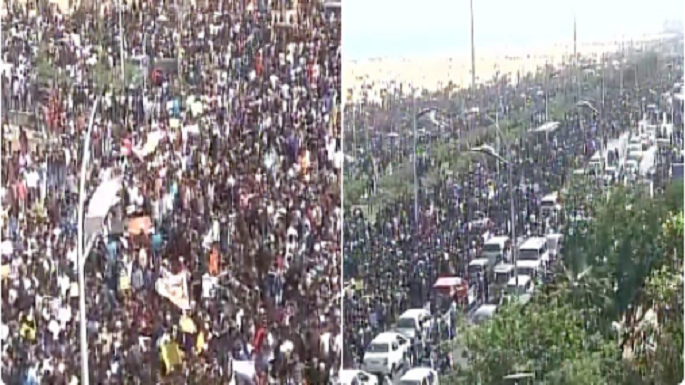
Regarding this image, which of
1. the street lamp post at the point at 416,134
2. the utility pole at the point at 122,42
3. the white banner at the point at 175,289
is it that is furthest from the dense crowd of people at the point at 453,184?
the utility pole at the point at 122,42

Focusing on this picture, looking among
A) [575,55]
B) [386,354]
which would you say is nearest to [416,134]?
[575,55]

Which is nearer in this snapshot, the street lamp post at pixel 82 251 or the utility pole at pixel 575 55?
the street lamp post at pixel 82 251

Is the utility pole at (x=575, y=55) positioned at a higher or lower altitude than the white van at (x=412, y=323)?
higher

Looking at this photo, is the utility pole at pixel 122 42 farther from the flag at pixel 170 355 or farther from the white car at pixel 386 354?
the white car at pixel 386 354

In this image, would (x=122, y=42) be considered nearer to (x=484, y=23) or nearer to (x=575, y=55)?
(x=484, y=23)

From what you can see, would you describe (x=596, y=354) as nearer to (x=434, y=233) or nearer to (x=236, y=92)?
(x=434, y=233)

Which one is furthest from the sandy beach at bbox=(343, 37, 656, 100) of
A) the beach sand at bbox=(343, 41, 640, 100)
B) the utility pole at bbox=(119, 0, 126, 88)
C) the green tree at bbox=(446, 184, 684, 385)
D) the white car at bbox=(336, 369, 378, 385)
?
the white car at bbox=(336, 369, 378, 385)

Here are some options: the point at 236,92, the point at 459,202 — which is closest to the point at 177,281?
the point at 236,92

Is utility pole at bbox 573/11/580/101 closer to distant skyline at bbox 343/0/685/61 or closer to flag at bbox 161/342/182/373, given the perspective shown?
distant skyline at bbox 343/0/685/61
